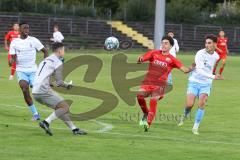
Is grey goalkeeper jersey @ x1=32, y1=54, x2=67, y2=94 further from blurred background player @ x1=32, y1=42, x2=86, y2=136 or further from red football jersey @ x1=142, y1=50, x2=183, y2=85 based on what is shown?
red football jersey @ x1=142, y1=50, x2=183, y2=85

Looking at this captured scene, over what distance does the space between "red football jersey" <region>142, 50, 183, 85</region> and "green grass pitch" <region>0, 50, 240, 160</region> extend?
3.60 ft

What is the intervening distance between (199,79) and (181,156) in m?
3.66

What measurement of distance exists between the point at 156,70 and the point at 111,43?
142ft

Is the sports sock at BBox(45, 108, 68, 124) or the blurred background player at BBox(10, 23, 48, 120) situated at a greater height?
the blurred background player at BBox(10, 23, 48, 120)

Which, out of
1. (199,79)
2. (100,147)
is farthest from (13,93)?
(100,147)

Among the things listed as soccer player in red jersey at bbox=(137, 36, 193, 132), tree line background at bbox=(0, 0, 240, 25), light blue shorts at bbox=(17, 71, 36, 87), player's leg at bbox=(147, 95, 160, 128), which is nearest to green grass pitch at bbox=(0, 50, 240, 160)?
player's leg at bbox=(147, 95, 160, 128)

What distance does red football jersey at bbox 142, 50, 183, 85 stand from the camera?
15.0 m

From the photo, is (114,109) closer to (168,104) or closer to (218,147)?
(168,104)

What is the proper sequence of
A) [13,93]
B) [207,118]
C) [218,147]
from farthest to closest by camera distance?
[13,93] → [207,118] → [218,147]

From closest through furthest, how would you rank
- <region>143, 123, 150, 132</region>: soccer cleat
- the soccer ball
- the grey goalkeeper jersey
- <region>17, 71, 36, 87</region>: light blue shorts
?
the grey goalkeeper jersey < <region>143, 123, 150, 132</region>: soccer cleat < <region>17, 71, 36, 87</region>: light blue shorts < the soccer ball

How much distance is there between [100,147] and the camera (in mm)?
12523

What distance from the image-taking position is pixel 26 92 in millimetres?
16469

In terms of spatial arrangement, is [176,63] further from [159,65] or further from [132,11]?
[132,11]

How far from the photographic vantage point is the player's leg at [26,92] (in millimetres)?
16438
